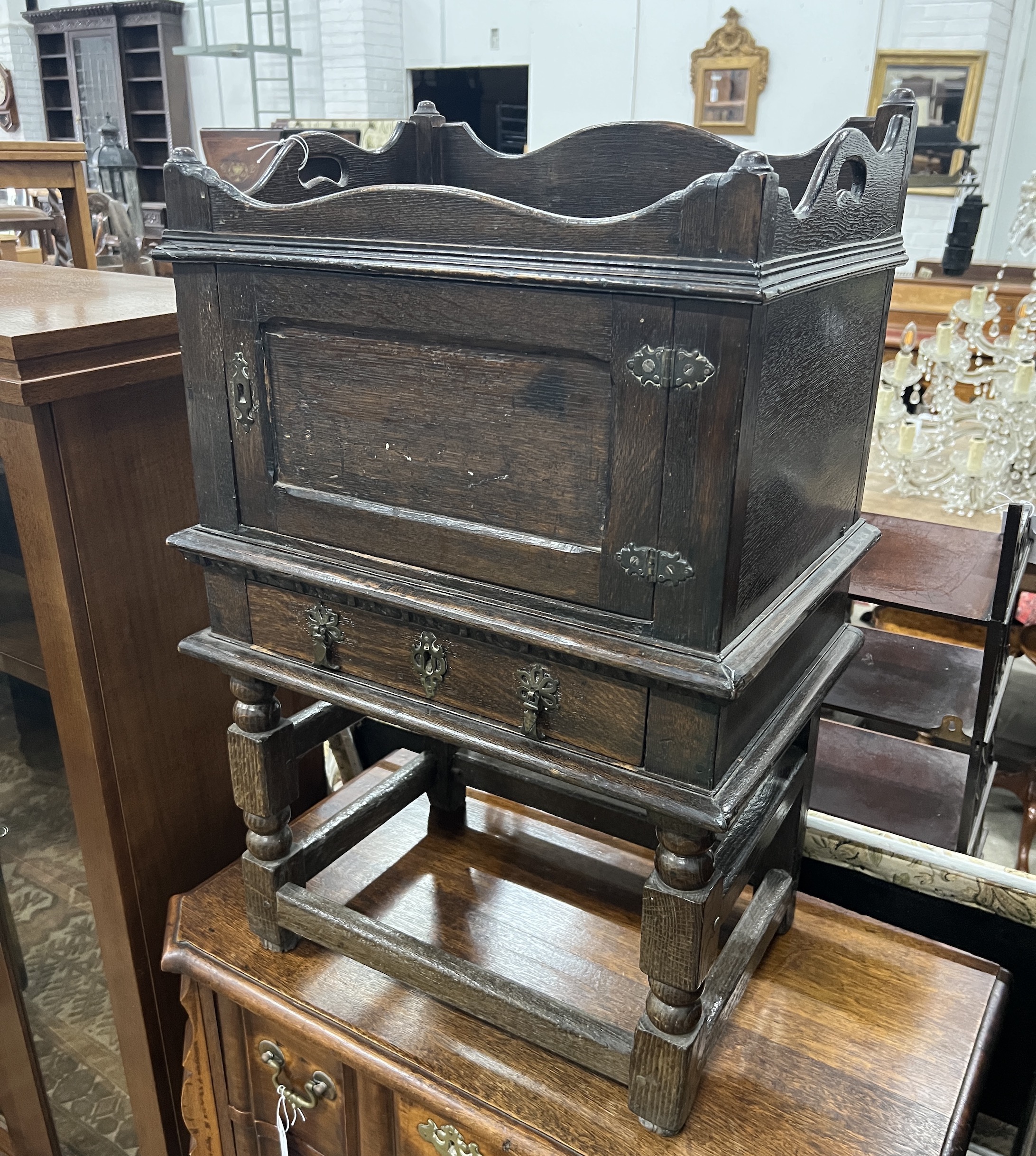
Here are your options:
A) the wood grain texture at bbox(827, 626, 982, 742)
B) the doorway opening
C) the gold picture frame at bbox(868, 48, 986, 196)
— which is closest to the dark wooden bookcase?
the doorway opening

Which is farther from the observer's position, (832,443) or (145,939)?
(145,939)

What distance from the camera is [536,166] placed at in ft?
3.47

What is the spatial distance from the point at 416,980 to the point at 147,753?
1.52ft


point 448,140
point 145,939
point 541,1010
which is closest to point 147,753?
point 145,939

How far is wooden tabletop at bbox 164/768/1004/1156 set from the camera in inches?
36.0

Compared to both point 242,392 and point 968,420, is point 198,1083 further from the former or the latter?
point 968,420

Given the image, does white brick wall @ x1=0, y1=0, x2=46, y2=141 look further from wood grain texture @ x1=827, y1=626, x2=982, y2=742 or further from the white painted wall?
wood grain texture @ x1=827, y1=626, x2=982, y2=742

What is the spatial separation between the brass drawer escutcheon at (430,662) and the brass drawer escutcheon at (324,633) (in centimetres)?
9

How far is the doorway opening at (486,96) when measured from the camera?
8.38m

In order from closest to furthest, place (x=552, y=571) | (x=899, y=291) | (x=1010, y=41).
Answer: (x=552, y=571), (x=899, y=291), (x=1010, y=41)

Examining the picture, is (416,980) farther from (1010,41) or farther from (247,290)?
(1010,41)

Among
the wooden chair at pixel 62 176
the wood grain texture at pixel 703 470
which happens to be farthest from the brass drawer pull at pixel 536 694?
the wooden chair at pixel 62 176

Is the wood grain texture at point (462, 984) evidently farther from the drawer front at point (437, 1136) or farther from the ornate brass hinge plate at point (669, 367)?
the ornate brass hinge plate at point (669, 367)

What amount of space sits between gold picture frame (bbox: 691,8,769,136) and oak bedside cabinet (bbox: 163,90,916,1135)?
22.4 feet
